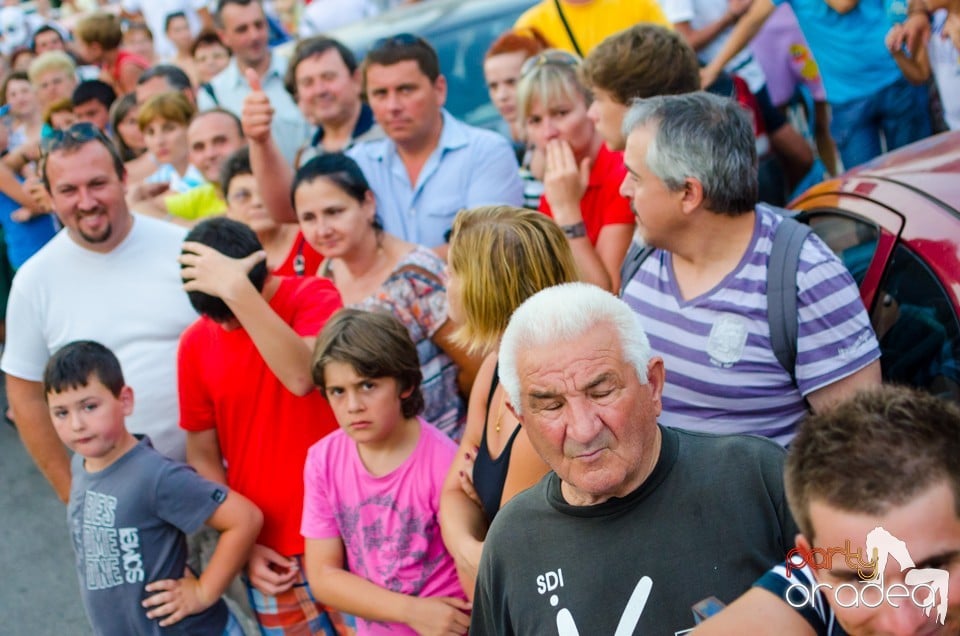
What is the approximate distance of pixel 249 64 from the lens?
7219 millimetres

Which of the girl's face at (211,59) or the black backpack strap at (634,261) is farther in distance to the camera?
the girl's face at (211,59)

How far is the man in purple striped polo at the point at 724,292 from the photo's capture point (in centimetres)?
261

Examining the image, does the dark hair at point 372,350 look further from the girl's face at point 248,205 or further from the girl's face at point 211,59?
the girl's face at point 211,59

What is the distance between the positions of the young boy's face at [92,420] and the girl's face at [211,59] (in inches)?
204

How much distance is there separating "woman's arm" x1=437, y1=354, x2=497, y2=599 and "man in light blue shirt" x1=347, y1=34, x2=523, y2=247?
1556 mm

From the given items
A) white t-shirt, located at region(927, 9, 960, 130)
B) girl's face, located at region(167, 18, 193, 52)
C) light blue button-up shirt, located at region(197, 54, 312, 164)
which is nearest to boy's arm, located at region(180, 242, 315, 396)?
light blue button-up shirt, located at region(197, 54, 312, 164)

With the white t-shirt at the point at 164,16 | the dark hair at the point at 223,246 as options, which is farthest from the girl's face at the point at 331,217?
the white t-shirt at the point at 164,16

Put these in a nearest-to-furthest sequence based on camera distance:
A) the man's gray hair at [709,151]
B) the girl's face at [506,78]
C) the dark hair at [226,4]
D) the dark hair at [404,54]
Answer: the man's gray hair at [709,151]
the dark hair at [404,54]
the girl's face at [506,78]
the dark hair at [226,4]

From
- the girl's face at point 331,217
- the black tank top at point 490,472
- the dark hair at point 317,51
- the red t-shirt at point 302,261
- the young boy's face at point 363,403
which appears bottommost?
the black tank top at point 490,472

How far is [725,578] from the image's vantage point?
2076 mm

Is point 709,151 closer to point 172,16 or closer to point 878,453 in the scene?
point 878,453

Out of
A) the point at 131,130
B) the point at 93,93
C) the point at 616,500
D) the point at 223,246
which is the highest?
the point at 93,93

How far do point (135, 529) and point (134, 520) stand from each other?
0.10ft

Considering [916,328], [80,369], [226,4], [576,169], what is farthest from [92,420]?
[226,4]
